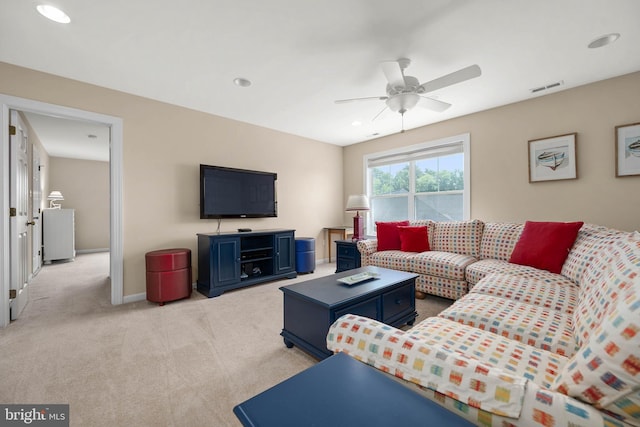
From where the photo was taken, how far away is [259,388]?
5.14 ft

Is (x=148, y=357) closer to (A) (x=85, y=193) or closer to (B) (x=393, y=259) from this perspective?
(B) (x=393, y=259)

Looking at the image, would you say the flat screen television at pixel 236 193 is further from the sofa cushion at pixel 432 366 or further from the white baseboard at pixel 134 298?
the sofa cushion at pixel 432 366

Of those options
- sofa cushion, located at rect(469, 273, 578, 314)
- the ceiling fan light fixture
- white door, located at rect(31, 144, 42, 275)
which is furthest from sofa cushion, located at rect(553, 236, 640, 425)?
white door, located at rect(31, 144, 42, 275)

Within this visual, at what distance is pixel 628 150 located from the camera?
270 cm

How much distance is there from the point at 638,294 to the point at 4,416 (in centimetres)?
270

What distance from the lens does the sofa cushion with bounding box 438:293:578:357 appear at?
51.1 inches

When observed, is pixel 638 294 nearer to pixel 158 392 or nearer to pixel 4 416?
pixel 158 392

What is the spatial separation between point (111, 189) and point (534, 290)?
4.16 m

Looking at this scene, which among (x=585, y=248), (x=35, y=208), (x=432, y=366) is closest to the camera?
(x=432, y=366)

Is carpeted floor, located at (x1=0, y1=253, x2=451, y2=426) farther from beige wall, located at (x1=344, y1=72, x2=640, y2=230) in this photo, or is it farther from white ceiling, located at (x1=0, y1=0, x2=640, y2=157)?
white ceiling, located at (x1=0, y1=0, x2=640, y2=157)

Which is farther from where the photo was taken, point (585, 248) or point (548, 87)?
point (548, 87)

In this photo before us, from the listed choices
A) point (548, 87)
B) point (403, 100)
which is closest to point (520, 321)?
point (403, 100)

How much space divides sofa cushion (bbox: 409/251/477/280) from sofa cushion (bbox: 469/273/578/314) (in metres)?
0.53

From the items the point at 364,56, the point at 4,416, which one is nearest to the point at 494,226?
the point at 364,56
